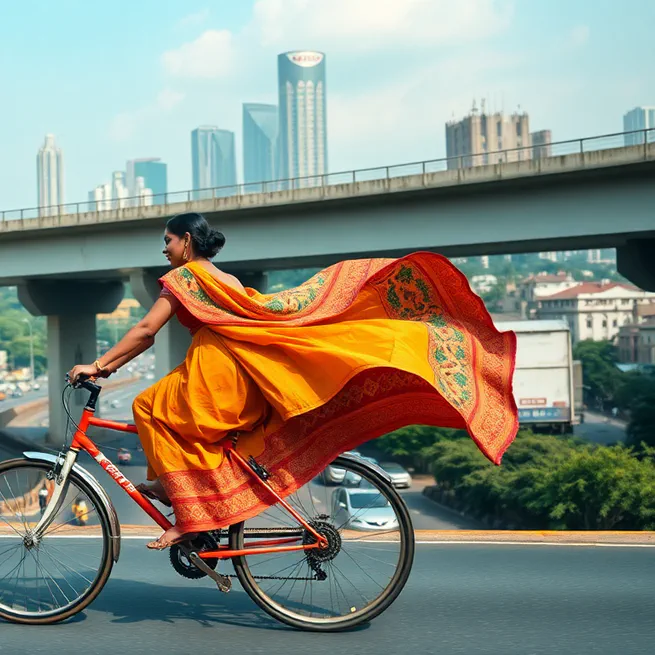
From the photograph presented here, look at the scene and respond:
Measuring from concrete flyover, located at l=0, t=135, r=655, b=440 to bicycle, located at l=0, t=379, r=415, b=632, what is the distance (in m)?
19.3

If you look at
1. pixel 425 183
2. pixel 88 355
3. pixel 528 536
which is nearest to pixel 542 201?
pixel 425 183

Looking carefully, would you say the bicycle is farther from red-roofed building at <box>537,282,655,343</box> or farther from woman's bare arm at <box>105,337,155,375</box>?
red-roofed building at <box>537,282,655,343</box>

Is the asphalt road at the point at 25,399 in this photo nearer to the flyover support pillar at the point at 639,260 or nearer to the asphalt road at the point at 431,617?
the flyover support pillar at the point at 639,260

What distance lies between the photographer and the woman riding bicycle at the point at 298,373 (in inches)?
157

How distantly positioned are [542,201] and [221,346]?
21250mm

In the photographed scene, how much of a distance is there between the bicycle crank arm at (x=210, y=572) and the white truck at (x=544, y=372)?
34267mm

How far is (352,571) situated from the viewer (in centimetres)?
425

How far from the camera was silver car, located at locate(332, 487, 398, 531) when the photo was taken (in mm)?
4129

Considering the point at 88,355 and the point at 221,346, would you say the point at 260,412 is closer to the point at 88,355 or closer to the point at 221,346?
the point at 221,346

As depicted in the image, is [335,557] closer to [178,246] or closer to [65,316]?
[178,246]

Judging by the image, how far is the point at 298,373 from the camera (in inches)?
157

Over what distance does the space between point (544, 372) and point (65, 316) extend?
61.4 feet

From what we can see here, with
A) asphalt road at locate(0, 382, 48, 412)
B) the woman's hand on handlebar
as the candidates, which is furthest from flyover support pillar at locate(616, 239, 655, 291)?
asphalt road at locate(0, 382, 48, 412)

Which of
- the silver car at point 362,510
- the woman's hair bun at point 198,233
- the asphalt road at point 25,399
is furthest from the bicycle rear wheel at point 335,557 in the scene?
the asphalt road at point 25,399
